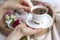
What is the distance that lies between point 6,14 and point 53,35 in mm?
216

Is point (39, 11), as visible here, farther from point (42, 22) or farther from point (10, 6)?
point (10, 6)

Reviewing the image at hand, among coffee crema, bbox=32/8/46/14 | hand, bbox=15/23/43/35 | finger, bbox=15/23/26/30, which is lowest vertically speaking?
hand, bbox=15/23/43/35

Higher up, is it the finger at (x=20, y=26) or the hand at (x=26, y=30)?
the finger at (x=20, y=26)

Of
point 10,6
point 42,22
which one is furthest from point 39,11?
point 10,6

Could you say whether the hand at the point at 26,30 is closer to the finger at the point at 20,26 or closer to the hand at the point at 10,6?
the finger at the point at 20,26

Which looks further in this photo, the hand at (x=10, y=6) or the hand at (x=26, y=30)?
the hand at (x=10, y=6)

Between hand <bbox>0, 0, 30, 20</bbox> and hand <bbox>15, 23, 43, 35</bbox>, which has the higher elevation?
hand <bbox>0, 0, 30, 20</bbox>

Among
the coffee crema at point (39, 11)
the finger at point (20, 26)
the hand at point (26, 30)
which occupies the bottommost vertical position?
the hand at point (26, 30)

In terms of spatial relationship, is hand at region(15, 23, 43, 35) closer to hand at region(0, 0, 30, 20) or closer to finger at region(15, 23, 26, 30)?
finger at region(15, 23, 26, 30)

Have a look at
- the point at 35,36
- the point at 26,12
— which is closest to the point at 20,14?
the point at 26,12

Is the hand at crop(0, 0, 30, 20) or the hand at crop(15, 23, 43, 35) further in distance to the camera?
the hand at crop(0, 0, 30, 20)

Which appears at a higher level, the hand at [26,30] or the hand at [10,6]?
the hand at [10,6]

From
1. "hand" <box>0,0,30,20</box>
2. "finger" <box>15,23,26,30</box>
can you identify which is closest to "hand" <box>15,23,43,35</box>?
"finger" <box>15,23,26,30</box>

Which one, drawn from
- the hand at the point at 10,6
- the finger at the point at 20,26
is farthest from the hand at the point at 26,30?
the hand at the point at 10,6
